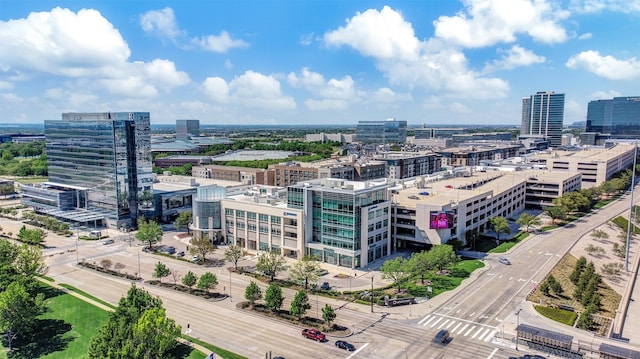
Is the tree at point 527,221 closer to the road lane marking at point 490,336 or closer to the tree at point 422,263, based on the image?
the tree at point 422,263

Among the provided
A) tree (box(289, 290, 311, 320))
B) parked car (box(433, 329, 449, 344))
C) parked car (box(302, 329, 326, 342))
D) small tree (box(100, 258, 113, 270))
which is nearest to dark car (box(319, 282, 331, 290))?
tree (box(289, 290, 311, 320))

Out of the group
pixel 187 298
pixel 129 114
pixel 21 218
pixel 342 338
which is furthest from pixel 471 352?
pixel 21 218

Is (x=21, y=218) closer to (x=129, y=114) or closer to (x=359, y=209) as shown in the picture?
(x=129, y=114)

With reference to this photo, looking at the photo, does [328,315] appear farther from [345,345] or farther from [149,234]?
[149,234]

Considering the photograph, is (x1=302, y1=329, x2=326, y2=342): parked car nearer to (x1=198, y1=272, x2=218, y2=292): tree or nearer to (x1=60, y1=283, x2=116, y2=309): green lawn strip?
(x1=198, y1=272, x2=218, y2=292): tree

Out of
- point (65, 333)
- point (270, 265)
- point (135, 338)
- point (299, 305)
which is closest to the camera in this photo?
point (135, 338)

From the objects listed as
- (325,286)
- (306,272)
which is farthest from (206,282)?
(325,286)
